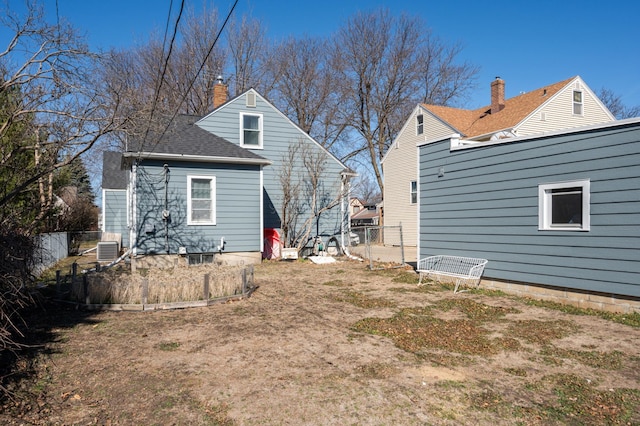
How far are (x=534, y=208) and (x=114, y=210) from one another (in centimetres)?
2237

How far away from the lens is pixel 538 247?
340 inches

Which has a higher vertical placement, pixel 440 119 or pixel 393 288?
pixel 440 119

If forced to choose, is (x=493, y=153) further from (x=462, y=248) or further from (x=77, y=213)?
(x=77, y=213)

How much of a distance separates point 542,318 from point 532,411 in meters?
3.89

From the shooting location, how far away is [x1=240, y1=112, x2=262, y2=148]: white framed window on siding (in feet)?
55.7

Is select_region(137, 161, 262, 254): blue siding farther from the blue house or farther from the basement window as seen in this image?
the basement window

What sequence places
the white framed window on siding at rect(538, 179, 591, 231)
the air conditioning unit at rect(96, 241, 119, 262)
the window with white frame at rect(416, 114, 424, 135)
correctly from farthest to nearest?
the window with white frame at rect(416, 114, 424, 135), the air conditioning unit at rect(96, 241, 119, 262), the white framed window on siding at rect(538, 179, 591, 231)

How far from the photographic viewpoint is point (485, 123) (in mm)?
20906

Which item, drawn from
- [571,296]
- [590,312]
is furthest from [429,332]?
[571,296]

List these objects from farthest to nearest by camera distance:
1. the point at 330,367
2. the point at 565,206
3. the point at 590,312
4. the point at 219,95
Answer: the point at 219,95, the point at 565,206, the point at 590,312, the point at 330,367

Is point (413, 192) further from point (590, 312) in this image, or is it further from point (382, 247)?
point (590, 312)

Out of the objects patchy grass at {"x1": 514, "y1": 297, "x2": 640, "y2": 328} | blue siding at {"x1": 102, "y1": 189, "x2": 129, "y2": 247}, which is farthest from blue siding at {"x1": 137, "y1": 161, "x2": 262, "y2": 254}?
blue siding at {"x1": 102, "y1": 189, "x2": 129, "y2": 247}

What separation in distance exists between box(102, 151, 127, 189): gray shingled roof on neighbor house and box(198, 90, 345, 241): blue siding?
8.78m

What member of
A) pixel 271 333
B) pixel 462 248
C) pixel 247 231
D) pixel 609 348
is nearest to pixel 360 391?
pixel 271 333
